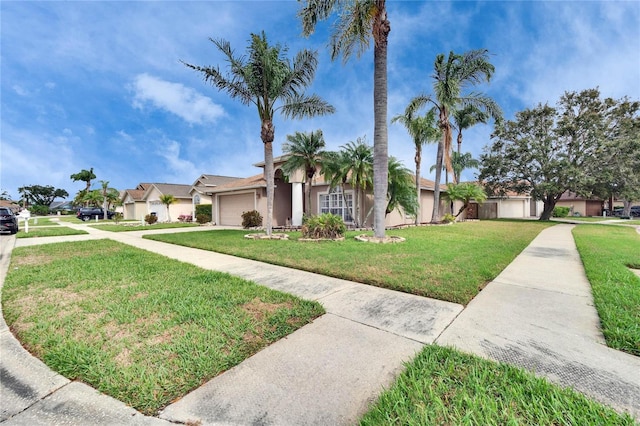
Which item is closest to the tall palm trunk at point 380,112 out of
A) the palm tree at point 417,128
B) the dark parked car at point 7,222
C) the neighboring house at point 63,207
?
the palm tree at point 417,128

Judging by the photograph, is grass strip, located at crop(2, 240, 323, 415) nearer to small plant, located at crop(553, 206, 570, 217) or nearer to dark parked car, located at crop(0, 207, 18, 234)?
dark parked car, located at crop(0, 207, 18, 234)

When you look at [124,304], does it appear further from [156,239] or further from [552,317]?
[156,239]

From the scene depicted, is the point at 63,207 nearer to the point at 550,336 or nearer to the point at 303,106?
the point at 303,106

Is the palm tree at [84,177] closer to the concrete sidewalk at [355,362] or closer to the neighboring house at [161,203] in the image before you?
the neighboring house at [161,203]

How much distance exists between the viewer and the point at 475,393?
84.5 inches

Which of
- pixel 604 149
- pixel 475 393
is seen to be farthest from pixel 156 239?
pixel 604 149

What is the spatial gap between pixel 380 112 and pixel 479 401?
9.67 m

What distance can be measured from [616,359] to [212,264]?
717cm

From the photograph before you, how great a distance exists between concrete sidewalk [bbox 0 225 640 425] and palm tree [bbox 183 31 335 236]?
30.1 feet

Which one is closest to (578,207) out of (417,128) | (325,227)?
(417,128)

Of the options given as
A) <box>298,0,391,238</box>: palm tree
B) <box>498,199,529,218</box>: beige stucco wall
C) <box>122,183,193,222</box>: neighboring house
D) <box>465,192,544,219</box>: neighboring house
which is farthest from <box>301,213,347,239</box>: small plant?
<box>498,199,529,218</box>: beige stucco wall

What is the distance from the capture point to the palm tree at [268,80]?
1102 cm

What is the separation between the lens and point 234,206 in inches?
830

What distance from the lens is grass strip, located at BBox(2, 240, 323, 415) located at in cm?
249
